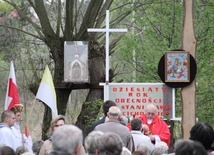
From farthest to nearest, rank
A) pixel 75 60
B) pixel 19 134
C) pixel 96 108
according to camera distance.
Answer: pixel 96 108 < pixel 75 60 < pixel 19 134

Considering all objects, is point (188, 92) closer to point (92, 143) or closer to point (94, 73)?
point (94, 73)

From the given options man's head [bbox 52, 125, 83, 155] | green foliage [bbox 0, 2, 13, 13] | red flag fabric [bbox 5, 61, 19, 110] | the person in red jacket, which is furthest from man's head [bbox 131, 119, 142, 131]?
green foliage [bbox 0, 2, 13, 13]

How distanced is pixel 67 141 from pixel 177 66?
9.02 metres

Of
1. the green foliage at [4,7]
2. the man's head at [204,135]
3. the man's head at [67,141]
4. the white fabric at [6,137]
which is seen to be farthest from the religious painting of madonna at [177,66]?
the green foliage at [4,7]

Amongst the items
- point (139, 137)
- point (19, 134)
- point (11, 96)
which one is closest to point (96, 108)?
point (11, 96)

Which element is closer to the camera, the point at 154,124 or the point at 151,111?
the point at 151,111

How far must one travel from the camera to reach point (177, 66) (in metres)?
15.0

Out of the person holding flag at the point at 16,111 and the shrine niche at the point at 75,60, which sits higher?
the shrine niche at the point at 75,60

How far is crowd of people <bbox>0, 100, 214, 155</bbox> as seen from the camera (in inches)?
244

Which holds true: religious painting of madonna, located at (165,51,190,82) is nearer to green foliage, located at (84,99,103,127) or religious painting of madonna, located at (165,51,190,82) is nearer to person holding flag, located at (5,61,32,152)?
green foliage, located at (84,99,103,127)

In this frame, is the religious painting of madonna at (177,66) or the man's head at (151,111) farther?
the religious painting of madonna at (177,66)

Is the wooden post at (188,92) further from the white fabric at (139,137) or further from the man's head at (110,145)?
the man's head at (110,145)

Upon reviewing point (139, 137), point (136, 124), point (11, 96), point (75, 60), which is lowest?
point (139, 137)

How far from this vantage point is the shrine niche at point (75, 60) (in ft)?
54.9
